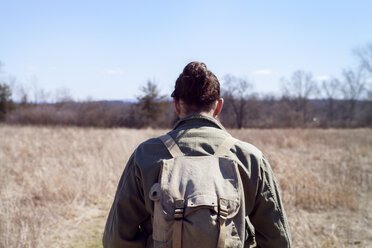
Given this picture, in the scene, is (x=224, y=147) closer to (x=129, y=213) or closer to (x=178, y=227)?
(x=178, y=227)

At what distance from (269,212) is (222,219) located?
0.44 m

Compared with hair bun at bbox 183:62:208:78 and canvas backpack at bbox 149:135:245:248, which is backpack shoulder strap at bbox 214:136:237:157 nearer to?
canvas backpack at bbox 149:135:245:248

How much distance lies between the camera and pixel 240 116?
162 feet

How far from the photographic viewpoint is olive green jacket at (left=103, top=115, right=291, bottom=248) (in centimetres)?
144

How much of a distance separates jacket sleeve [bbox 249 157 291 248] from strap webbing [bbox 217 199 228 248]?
0.35 meters

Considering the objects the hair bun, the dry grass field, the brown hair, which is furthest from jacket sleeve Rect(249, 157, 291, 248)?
the dry grass field

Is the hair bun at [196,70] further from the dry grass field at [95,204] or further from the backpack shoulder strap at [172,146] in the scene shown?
the dry grass field at [95,204]

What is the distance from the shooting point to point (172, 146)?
1.44 metres

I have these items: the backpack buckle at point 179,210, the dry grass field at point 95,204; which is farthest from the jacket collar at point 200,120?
the dry grass field at point 95,204

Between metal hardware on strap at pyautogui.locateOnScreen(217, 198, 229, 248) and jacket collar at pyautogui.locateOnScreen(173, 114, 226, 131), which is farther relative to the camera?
jacket collar at pyautogui.locateOnScreen(173, 114, 226, 131)

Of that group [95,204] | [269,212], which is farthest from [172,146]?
[95,204]

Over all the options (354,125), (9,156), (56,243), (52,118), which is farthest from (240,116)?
(56,243)

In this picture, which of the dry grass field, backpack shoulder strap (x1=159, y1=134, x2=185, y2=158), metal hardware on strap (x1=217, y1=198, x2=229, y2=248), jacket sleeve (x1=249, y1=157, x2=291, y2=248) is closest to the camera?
metal hardware on strap (x1=217, y1=198, x2=229, y2=248)

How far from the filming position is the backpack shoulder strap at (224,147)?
142 cm
